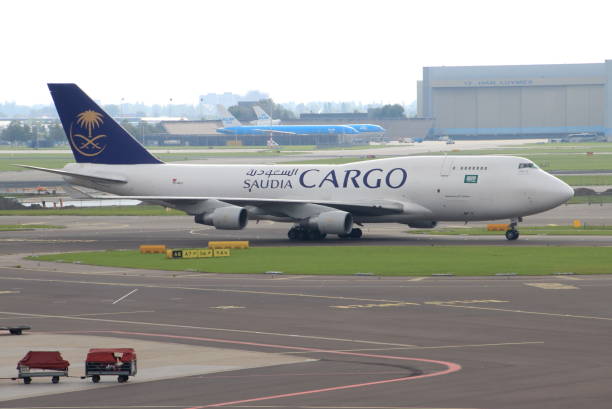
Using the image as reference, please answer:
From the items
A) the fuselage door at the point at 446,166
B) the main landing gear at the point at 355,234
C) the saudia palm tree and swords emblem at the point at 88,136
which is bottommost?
the main landing gear at the point at 355,234

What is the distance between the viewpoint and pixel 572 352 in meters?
29.3

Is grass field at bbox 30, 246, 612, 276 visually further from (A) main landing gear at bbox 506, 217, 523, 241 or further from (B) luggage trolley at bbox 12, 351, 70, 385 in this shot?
A: (B) luggage trolley at bbox 12, 351, 70, 385

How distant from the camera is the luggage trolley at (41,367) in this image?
1025 inches

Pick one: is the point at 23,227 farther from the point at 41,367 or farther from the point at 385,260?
the point at 41,367

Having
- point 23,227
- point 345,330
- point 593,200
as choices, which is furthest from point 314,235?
point 593,200

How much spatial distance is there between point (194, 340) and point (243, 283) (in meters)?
14.5

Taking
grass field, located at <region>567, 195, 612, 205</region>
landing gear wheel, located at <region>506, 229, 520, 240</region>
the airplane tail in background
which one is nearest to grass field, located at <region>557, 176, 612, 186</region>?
grass field, located at <region>567, 195, 612, 205</region>

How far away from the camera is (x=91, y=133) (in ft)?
239

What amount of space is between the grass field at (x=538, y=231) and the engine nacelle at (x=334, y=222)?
29.8 ft

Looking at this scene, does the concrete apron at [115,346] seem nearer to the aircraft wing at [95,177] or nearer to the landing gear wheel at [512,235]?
the landing gear wheel at [512,235]

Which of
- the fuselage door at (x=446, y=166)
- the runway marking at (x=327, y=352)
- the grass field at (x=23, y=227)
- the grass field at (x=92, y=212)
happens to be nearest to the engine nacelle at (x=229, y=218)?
the fuselage door at (x=446, y=166)

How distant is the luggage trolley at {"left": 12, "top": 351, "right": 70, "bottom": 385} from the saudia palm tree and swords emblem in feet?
157

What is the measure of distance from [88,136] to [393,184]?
21.6m

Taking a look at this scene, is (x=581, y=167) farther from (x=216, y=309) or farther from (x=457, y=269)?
(x=216, y=309)
